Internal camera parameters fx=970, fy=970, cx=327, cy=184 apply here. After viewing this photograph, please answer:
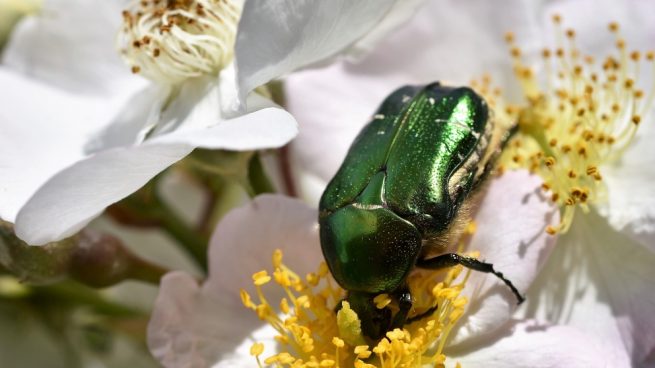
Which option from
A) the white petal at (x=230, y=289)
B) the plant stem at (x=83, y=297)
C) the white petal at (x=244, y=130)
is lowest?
the plant stem at (x=83, y=297)

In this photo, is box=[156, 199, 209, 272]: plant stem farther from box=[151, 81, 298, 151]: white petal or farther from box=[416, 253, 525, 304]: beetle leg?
box=[416, 253, 525, 304]: beetle leg

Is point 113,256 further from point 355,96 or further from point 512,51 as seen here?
point 512,51

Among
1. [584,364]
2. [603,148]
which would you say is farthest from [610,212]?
[584,364]

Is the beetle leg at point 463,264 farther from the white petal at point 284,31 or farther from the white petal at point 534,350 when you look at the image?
the white petal at point 284,31

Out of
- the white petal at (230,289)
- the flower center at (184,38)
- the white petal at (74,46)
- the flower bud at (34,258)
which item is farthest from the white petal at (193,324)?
the white petal at (74,46)

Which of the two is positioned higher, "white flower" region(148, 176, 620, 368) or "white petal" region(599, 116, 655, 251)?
"white petal" region(599, 116, 655, 251)

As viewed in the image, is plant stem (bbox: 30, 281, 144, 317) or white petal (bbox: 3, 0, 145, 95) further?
plant stem (bbox: 30, 281, 144, 317)

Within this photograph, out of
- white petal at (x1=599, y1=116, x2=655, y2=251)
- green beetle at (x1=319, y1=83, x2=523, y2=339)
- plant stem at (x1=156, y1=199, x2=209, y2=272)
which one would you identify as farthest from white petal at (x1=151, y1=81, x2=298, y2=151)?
white petal at (x1=599, y1=116, x2=655, y2=251)
